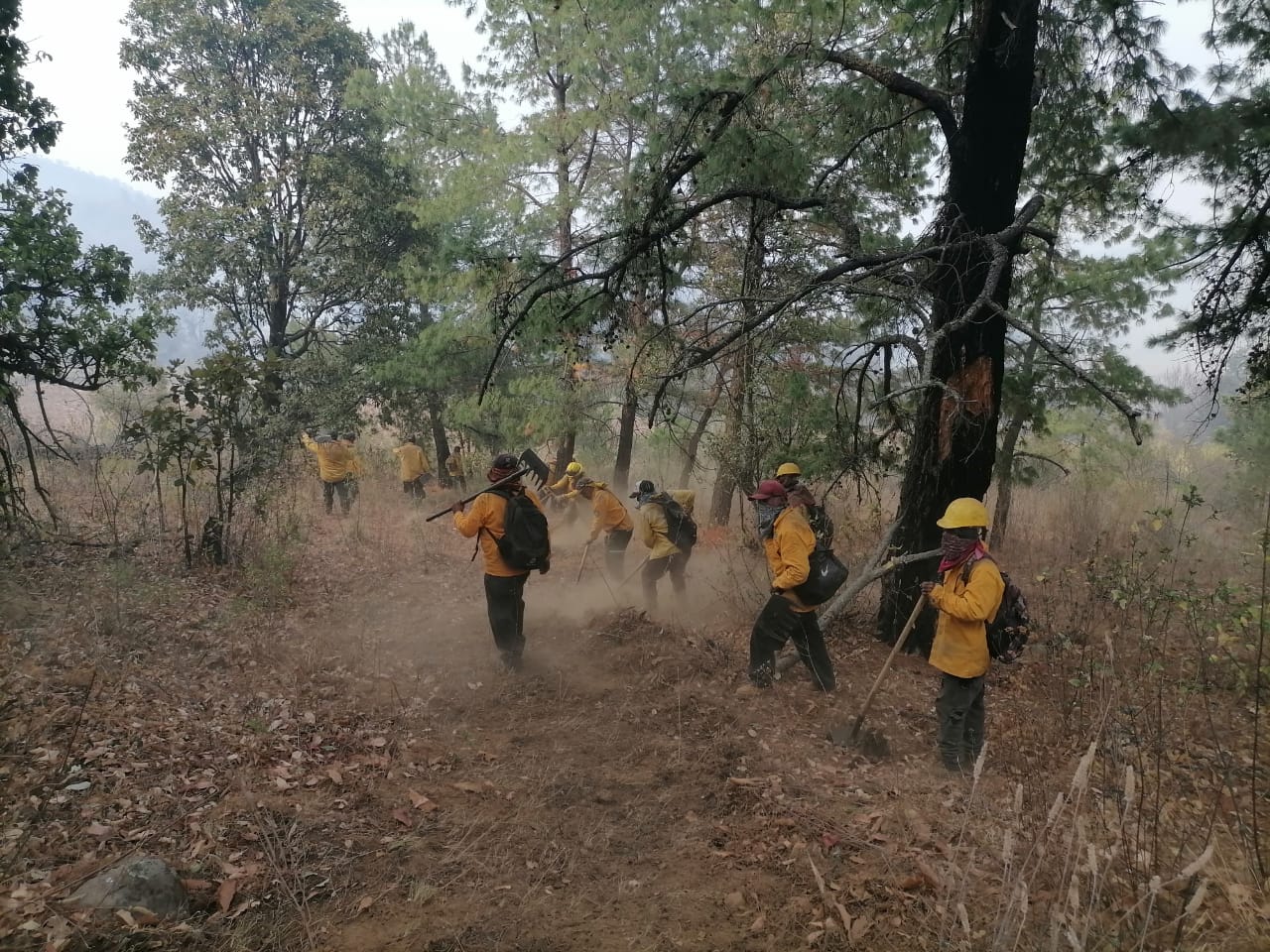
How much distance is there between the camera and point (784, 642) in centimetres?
630

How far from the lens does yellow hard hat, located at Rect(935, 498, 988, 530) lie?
466cm

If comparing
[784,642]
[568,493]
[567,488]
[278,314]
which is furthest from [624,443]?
[784,642]

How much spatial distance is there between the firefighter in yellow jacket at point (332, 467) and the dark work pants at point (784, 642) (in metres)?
9.68

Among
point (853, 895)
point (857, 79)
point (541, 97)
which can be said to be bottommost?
point (853, 895)

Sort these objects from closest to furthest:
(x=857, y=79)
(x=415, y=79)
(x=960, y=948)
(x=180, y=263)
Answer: (x=960, y=948) < (x=857, y=79) < (x=415, y=79) < (x=180, y=263)

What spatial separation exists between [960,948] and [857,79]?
300 inches

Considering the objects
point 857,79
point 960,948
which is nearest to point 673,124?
point 857,79

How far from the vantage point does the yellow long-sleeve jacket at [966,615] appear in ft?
15.0

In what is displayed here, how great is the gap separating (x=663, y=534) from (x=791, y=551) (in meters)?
3.00

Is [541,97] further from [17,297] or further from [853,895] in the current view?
[853,895]

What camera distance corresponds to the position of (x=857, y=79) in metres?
7.36

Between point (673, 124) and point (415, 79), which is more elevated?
point (415, 79)

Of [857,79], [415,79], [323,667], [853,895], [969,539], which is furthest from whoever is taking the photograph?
[415,79]

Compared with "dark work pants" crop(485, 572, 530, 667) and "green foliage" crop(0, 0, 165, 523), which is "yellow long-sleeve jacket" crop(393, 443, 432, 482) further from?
"dark work pants" crop(485, 572, 530, 667)
